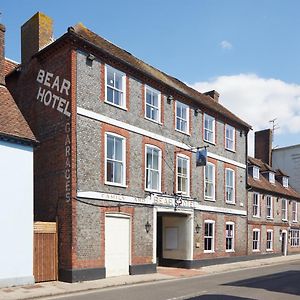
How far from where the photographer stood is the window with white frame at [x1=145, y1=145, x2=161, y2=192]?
2102 cm

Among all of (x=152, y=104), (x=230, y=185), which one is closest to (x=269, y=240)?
(x=230, y=185)

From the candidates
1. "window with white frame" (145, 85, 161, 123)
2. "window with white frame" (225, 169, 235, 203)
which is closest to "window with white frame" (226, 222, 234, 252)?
"window with white frame" (225, 169, 235, 203)

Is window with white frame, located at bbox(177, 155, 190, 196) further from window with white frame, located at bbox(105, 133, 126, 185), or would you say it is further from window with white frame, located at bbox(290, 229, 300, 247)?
window with white frame, located at bbox(290, 229, 300, 247)

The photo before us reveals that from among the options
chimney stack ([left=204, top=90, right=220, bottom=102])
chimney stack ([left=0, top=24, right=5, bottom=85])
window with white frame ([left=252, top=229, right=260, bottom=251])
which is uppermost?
chimney stack ([left=204, top=90, right=220, bottom=102])

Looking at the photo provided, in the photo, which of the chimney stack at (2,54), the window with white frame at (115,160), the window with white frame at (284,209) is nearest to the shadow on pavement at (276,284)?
the window with white frame at (115,160)

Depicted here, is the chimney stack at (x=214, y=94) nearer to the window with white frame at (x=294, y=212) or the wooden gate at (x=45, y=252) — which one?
the window with white frame at (x=294, y=212)

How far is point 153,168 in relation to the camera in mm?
21375

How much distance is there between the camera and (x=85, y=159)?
684 inches

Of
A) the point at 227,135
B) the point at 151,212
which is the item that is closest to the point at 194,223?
the point at 151,212

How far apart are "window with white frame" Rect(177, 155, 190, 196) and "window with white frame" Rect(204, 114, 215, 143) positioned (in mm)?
3019

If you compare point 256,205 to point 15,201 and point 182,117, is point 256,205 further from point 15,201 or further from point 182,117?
point 15,201

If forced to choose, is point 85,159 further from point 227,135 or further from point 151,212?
point 227,135

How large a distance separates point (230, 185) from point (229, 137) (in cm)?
332

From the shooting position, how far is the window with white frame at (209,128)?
86.3 feet
